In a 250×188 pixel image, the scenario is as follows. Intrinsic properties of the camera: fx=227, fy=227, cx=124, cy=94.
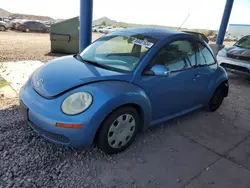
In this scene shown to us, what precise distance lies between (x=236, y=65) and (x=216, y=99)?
3250mm

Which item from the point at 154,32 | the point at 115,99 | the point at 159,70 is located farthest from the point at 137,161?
the point at 154,32

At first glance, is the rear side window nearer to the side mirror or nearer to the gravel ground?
the side mirror

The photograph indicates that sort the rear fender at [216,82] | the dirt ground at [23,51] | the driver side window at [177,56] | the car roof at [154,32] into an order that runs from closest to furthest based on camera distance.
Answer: the driver side window at [177,56] → the car roof at [154,32] → the rear fender at [216,82] → the dirt ground at [23,51]

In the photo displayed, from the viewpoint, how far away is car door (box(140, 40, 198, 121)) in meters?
3.05

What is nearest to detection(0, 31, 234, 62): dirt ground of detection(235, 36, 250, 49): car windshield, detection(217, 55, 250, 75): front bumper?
detection(217, 55, 250, 75): front bumper

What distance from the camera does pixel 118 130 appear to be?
9.00ft

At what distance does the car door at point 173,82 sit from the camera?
3055 mm

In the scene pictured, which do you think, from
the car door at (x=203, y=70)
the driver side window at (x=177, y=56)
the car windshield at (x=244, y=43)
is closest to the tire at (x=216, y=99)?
the car door at (x=203, y=70)

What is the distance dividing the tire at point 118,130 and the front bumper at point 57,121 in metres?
0.15

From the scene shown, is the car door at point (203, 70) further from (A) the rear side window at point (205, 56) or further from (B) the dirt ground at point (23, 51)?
(B) the dirt ground at point (23, 51)

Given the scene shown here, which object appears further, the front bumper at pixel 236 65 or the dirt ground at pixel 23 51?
the dirt ground at pixel 23 51

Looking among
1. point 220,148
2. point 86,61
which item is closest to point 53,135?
point 86,61

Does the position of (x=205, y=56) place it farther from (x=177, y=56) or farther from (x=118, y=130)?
(x=118, y=130)

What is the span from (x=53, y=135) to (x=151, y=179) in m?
1.19
